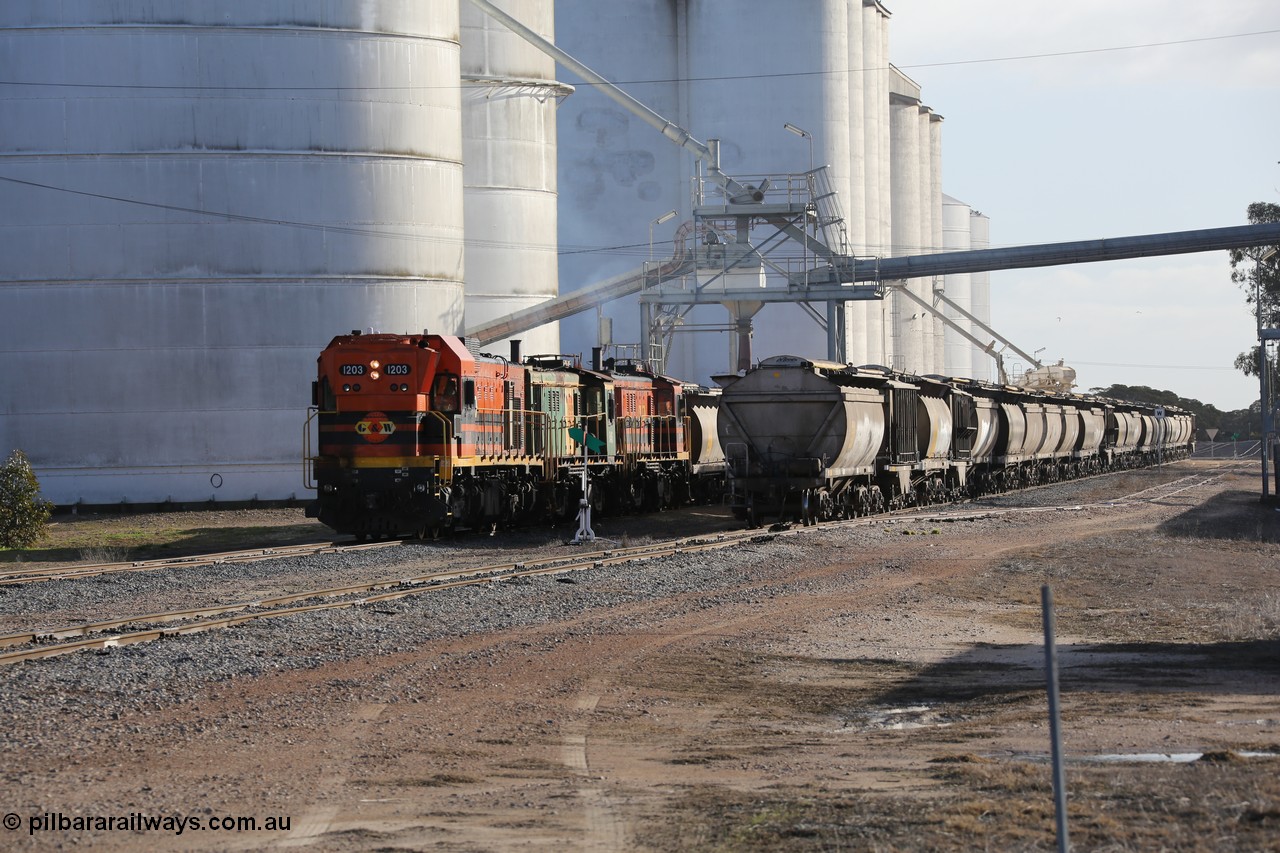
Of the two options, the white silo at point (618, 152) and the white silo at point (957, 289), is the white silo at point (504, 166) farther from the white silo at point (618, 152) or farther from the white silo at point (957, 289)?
the white silo at point (957, 289)

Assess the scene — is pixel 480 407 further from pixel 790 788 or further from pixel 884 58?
pixel 884 58

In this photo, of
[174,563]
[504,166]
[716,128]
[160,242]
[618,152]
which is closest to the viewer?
[174,563]

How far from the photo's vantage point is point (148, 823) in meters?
8.73

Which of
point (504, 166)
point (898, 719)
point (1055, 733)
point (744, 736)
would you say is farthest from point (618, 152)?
point (1055, 733)

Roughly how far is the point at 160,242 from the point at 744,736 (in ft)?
122

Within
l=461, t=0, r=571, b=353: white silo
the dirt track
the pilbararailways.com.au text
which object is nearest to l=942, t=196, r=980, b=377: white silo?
l=461, t=0, r=571, b=353: white silo

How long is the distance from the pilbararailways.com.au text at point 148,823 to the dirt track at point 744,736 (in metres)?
0.13

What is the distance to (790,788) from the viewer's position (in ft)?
30.7

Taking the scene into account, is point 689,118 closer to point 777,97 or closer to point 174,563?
point 777,97

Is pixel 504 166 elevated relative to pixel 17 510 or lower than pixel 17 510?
elevated

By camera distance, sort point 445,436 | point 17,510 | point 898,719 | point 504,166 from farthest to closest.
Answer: point 504,166 → point 17,510 → point 445,436 → point 898,719

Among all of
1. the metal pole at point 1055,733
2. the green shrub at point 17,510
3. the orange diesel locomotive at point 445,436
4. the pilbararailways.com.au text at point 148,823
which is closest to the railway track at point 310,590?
the orange diesel locomotive at point 445,436

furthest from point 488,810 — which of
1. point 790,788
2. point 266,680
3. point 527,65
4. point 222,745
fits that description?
point 527,65

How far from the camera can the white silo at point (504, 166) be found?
60.9 m
